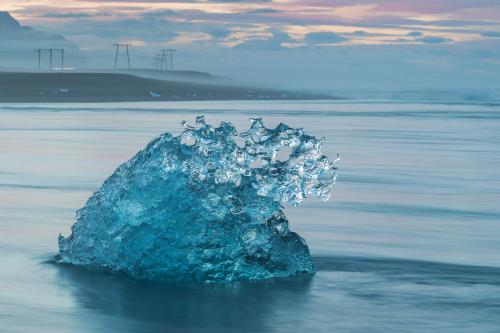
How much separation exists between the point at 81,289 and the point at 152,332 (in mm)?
2032

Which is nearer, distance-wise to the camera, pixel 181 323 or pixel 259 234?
pixel 181 323

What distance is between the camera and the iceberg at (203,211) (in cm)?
1225

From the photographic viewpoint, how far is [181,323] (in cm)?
1023

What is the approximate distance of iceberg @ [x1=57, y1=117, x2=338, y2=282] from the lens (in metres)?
12.2

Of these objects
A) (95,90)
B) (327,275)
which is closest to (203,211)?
(327,275)

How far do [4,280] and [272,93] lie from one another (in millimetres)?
183862

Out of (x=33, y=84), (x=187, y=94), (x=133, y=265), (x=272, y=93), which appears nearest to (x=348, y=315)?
(x=133, y=265)

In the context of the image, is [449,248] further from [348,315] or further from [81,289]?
[81,289]

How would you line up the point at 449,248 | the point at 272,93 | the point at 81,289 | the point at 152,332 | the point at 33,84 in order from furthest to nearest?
the point at 272,93, the point at 33,84, the point at 449,248, the point at 81,289, the point at 152,332

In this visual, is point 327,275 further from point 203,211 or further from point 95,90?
point 95,90

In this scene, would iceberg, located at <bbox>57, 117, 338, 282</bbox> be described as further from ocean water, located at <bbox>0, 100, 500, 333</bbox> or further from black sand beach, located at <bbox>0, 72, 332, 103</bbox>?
black sand beach, located at <bbox>0, 72, 332, 103</bbox>

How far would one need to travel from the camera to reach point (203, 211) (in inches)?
487

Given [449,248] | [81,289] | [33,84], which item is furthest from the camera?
[33,84]

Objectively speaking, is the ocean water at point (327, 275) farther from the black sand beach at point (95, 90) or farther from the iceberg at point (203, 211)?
the black sand beach at point (95, 90)
